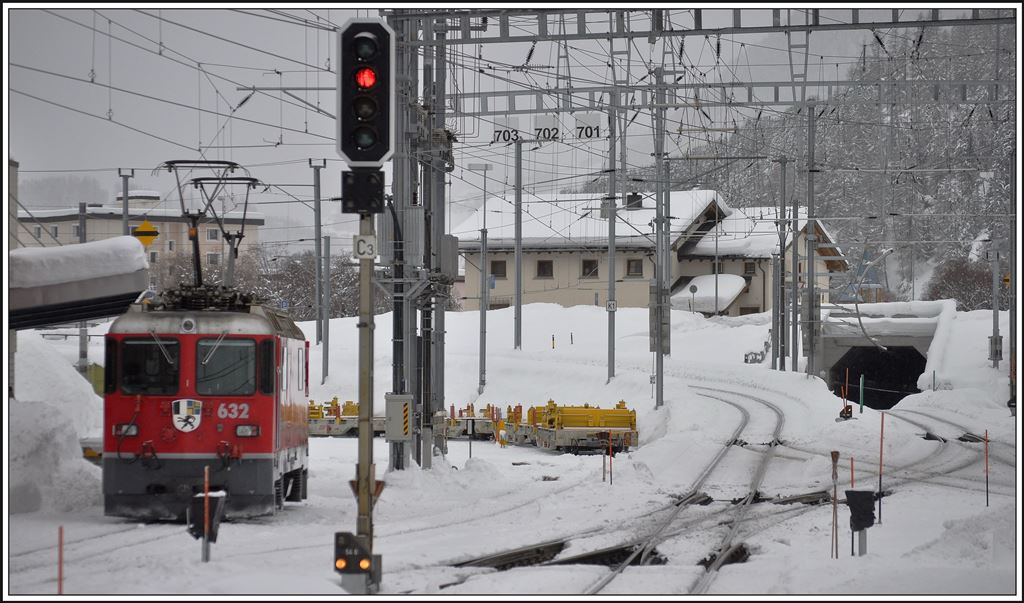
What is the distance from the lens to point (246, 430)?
16.5 m

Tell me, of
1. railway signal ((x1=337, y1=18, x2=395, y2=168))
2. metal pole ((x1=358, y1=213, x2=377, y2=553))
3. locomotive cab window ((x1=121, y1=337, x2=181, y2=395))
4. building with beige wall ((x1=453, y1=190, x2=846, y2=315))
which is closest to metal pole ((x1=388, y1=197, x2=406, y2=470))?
locomotive cab window ((x1=121, y1=337, x2=181, y2=395))

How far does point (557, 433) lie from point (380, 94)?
21.0 metres

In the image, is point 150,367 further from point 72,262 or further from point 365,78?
point 365,78

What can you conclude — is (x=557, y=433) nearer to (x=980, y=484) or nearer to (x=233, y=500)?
(x=980, y=484)

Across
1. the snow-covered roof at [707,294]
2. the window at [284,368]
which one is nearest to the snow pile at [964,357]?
the snow-covered roof at [707,294]

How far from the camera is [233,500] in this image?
16.5m

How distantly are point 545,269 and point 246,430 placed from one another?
59783mm

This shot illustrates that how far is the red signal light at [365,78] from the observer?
417 inches

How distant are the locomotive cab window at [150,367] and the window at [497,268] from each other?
5862 centimetres

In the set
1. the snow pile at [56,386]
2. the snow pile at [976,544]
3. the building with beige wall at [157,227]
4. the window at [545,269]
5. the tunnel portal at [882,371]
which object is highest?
the building with beige wall at [157,227]

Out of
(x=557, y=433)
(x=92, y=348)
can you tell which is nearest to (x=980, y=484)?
(x=557, y=433)

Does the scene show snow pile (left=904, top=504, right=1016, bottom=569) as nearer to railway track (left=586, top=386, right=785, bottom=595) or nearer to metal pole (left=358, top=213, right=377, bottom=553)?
railway track (left=586, top=386, right=785, bottom=595)

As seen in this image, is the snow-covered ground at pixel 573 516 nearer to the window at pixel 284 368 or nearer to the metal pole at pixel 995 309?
the window at pixel 284 368

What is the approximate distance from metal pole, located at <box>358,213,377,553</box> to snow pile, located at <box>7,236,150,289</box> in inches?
258
